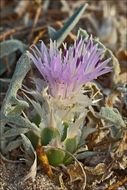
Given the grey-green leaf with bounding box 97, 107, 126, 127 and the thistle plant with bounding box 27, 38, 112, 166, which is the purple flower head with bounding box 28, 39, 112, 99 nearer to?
the thistle plant with bounding box 27, 38, 112, 166

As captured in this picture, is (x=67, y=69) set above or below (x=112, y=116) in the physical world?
above

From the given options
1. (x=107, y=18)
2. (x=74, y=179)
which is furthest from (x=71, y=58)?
(x=107, y=18)

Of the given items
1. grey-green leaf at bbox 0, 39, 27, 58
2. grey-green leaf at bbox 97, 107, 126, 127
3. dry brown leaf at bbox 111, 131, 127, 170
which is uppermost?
grey-green leaf at bbox 0, 39, 27, 58

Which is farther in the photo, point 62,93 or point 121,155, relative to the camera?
point 121,155

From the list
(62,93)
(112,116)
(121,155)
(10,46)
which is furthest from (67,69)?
(10,46)

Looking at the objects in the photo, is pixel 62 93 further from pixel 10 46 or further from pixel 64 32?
pixel 10 46

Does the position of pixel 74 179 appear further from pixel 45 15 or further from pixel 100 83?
pixel 45 15

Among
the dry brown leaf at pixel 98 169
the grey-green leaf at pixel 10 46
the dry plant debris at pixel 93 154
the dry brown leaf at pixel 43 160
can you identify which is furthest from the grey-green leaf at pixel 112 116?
the grey-green leaf at pixel 10 46

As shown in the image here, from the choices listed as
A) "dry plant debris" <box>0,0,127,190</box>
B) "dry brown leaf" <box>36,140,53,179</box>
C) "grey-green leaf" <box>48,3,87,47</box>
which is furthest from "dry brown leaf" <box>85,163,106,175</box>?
"grey-green leaf" <box>48,3,87,47</box>

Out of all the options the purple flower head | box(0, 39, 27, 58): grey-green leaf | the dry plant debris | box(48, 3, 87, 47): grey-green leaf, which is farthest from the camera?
box(0, 39, 27, 58): grey-green leaf

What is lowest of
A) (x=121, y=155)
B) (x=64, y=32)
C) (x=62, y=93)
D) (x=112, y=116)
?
(x=121, y=155)
